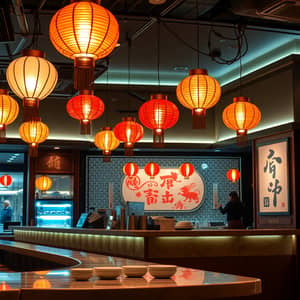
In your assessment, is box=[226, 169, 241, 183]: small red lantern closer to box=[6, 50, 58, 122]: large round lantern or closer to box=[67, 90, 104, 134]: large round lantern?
box=[67, 90, 104, 134]: large round lantern

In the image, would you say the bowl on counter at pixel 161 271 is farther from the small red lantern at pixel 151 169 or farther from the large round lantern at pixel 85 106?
the small red lantern at pixel 151 169

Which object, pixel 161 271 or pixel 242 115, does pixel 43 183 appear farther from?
pixel 161 271

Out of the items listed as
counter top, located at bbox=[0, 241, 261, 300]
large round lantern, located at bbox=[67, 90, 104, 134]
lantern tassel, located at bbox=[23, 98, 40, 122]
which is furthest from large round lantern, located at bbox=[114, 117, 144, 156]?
counter top, located at bbox=[0, 241, 261, 300]

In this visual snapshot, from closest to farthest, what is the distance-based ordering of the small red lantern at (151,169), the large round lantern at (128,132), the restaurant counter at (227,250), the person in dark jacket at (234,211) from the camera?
the restaurant counter at (227,250)
the large round lantern at (128,132)
the person in dark jacket at (234,211)
the small red lantern at (151,169)

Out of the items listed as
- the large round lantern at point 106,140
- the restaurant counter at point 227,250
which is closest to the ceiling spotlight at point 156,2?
the restaurant counter at point 227,250

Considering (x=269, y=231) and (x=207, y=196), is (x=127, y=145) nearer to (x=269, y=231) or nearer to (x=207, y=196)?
(x=269, y=231)

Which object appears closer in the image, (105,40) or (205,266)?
(105,40)

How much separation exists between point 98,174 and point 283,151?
466cm

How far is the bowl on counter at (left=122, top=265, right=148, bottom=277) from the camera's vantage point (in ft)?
8.95

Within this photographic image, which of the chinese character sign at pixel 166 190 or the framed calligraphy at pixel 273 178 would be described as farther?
the chinese character sign at pixel 166 190

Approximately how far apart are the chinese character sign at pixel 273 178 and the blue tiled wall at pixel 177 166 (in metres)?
2.89

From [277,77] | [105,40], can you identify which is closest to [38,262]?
[105,40]

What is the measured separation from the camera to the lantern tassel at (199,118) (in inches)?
245

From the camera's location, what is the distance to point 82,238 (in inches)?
336
